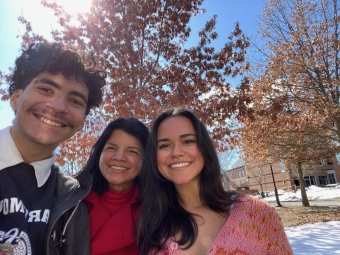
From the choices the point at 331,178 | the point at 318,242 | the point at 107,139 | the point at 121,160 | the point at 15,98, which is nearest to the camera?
the point at 15,98

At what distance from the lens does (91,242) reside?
6.55ft

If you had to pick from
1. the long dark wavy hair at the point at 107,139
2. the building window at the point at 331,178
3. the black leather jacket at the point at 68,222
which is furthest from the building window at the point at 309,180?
the black leather jacket at the point at 68,222

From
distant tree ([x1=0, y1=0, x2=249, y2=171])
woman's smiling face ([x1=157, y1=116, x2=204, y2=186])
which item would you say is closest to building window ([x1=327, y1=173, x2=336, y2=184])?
distant tree ([x1=0, y1=0, x2=249, y2=171])

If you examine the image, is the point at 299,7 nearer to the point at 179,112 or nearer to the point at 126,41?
the point at 126,41

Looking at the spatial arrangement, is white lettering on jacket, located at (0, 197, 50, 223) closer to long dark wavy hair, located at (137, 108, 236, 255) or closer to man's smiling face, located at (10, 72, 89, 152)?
man's smiling face, located at (10, 72, 89, 152)

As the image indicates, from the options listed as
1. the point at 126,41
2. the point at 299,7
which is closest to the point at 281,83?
the point at 299,7

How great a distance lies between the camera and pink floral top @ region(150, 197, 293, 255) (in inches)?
73.0

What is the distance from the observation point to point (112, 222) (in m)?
2.13

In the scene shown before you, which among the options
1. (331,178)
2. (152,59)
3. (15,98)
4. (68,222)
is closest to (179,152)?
(68,222)

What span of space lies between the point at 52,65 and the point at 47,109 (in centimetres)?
43

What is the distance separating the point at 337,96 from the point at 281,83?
2609 millimetres

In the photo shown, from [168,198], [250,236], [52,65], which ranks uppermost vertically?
[52,65]

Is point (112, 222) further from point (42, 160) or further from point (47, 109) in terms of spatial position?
point (47, 109)

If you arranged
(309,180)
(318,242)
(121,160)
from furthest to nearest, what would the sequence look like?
(309,180) < (318,242) < (121,160)
